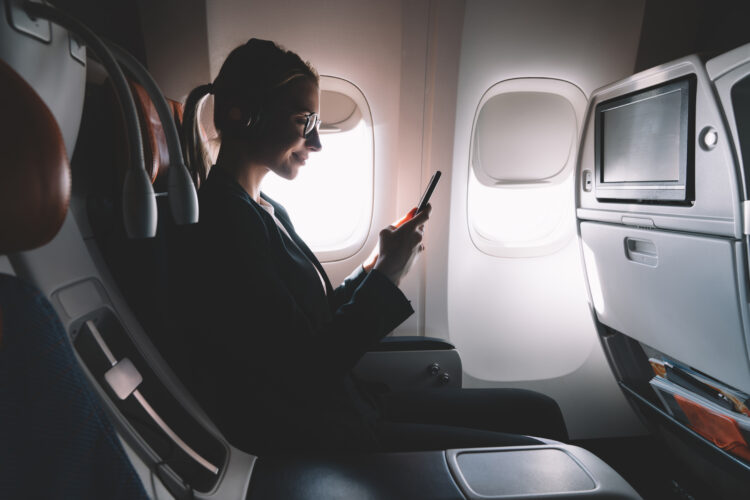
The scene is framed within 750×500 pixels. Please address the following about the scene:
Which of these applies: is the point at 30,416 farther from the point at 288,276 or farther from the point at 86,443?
the point at 288,276

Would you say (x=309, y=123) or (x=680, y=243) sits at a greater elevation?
(x=309, y=123)

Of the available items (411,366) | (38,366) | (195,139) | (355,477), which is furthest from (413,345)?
(38,366)

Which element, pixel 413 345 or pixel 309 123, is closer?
pixel 309 123

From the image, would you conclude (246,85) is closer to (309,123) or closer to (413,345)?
(309,123)

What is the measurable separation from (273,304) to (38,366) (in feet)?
1.44

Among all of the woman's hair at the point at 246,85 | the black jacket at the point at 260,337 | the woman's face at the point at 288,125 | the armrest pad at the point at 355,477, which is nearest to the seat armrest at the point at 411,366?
the black jacket at the point at 260,337

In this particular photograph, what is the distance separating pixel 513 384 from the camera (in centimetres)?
216

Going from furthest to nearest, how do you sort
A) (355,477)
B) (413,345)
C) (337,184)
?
(337,184)
(413,345)
(355,477)

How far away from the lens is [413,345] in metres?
1.50

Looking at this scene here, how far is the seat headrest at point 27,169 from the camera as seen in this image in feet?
1.16

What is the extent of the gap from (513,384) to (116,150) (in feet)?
6.80

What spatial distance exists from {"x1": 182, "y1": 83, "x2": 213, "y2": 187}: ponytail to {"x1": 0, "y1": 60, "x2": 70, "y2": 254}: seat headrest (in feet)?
2.20

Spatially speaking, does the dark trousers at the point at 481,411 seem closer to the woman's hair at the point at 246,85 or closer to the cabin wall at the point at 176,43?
→ the woman's hair at the point at 246,85

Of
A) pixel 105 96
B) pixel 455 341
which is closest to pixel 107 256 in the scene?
pixel 105 96
